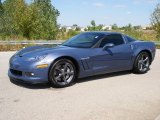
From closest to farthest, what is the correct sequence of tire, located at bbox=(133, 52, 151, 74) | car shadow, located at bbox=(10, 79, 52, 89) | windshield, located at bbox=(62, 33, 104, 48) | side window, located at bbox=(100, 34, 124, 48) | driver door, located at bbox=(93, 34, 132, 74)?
1. car shadow, located at bbox=(10, 79, 52, 89)
2. driver door, located at bbox=(93, 34, 132, 74)
3. windshield, located at bbox=(62, 33, 104, 48)
4. side window, located at bbox=(100, 34, 124, 48)
5. tire, located at bbox=(133, 52, 151, 74)

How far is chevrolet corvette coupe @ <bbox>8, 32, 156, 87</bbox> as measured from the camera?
6.45 meters

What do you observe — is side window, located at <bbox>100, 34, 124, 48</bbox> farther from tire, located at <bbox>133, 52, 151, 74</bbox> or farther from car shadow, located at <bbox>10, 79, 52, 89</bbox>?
car shadow, located at <bbox>10, 79, 52, 89</bbox>

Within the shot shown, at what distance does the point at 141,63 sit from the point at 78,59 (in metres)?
2.56

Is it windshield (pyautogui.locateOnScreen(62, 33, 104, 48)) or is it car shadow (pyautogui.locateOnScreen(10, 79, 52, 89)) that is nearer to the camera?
car shadow (pyautogui.locateOnScreen(10, 79, 52, 89))

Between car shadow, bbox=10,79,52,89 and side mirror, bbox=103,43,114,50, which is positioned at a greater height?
side mirror, bbox=103,43,114,50

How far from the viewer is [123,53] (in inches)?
315

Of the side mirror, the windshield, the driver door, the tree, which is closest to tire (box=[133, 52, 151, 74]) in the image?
the driver door

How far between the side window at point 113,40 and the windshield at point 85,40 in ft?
0.49

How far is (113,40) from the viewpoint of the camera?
799 centimetres

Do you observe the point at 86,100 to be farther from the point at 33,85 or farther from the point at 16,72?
the point at 16,72

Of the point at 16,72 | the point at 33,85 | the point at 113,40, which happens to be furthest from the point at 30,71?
the point at 113,40

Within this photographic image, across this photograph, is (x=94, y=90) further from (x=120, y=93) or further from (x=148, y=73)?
(x=148, y=73)

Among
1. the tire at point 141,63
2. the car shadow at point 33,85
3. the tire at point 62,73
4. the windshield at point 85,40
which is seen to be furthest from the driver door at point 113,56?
the car shadow at point 33,85

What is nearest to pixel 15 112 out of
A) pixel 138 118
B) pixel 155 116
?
pixel 138 118
